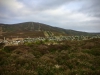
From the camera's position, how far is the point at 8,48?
22.2 m

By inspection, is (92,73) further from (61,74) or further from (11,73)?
(11,73)

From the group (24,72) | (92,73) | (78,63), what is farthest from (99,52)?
(24,72)

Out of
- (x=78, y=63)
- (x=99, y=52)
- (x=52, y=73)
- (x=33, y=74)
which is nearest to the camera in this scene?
(x=33, y=74)

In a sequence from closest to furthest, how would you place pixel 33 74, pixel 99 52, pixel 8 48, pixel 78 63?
pixel 33 74, pixel 78 63, pixel 99 52, pixel 8 48

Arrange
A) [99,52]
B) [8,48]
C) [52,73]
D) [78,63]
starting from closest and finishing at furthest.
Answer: [52,73] < [78,63] < [99,52] < [8,48]

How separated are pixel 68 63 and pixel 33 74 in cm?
369

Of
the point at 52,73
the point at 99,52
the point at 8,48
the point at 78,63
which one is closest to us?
the point at 52,73

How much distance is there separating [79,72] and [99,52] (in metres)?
8.26

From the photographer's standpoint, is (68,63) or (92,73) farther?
(68,63)

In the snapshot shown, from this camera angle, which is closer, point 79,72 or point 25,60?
point 79,72

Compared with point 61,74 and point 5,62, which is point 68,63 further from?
point 5,62

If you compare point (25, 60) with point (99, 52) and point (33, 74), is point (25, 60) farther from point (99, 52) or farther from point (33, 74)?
point (99, 52)

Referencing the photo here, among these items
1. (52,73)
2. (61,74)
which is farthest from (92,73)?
(52,73)

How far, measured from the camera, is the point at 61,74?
7699 mm
